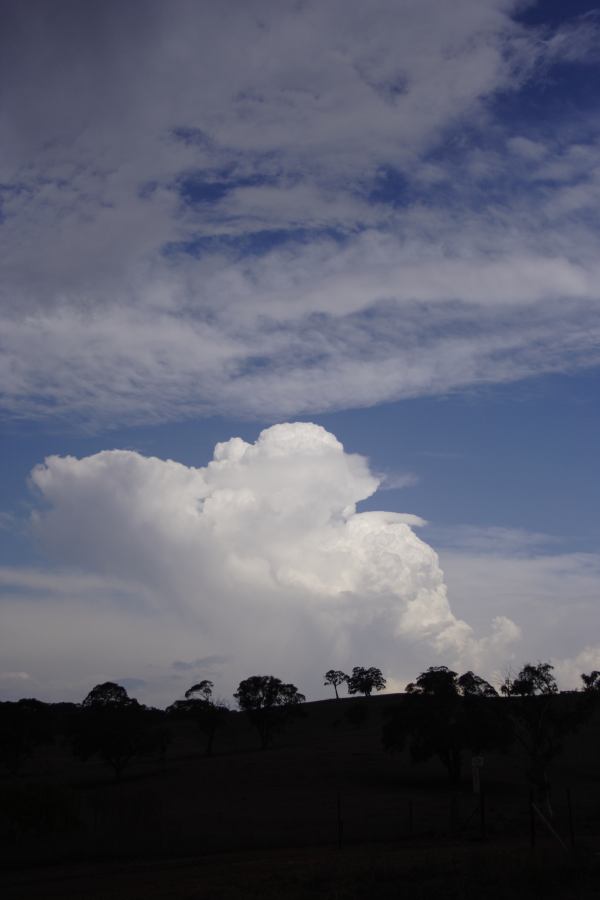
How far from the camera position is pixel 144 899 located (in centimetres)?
2105

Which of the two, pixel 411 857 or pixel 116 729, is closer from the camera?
pixel 411 857

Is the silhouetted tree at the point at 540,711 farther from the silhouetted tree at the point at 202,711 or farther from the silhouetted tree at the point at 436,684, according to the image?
the silhouetted tree at the point at 202,711

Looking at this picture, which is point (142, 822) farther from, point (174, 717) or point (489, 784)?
point (174, 717)

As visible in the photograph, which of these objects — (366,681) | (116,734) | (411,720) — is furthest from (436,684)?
(366,681)

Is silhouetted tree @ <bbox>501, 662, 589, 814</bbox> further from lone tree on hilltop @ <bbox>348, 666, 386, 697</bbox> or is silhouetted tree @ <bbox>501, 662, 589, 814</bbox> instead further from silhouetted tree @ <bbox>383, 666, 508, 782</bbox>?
lone tree on hilltop @ <bbox>348, 666, 386, 697</bbox>

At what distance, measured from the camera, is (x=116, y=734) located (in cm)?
7825

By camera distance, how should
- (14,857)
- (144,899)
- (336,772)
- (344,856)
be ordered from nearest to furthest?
(144,899), (344,856), (14,857), (336,772)

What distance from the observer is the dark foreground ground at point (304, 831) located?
21.9 m

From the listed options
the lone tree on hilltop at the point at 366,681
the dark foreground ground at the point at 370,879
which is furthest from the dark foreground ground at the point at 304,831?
the lone tree on hilltop at the point at 366,681

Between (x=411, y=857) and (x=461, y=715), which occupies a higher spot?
(x=461, y=715)

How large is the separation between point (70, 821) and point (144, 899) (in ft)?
86.4

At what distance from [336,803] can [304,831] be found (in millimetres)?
11683

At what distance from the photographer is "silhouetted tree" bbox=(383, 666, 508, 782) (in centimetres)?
5928

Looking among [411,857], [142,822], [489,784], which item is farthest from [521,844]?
[489,784]
